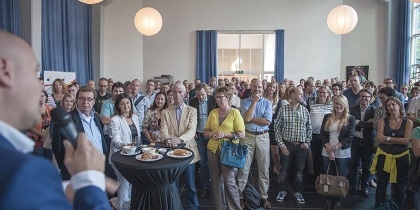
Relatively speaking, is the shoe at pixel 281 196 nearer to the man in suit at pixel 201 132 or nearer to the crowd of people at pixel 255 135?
the crowd of people at pixel 255 135

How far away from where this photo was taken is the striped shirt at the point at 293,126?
3746 millimetres

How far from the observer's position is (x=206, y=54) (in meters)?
10.6

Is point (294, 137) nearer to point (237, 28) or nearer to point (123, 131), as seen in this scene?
point (123, 131)

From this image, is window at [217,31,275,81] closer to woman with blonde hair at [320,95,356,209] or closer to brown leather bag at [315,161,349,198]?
woman with blonde hair at [320,95,356,209]

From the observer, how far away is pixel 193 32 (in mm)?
10562

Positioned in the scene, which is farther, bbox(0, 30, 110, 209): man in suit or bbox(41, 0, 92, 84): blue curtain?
bbox(41, 0, 92, 84): blue curtain

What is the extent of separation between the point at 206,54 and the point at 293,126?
7.23m

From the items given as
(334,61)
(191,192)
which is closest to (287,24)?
(334,61)

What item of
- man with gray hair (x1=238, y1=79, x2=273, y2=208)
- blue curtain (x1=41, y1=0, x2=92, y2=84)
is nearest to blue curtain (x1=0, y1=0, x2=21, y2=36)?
blue curtain (x1=41, y1=0, x2=92, y2=84)

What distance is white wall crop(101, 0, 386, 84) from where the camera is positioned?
33.2 ft

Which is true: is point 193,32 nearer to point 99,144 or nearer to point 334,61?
point 334,61

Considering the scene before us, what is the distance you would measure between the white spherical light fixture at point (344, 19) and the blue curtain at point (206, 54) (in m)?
4.49

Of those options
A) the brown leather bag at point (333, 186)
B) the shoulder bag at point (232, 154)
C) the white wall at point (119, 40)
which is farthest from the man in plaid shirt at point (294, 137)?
the white wall at point (119, 40)

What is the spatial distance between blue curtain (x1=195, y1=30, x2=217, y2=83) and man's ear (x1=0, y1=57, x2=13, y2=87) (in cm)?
992
